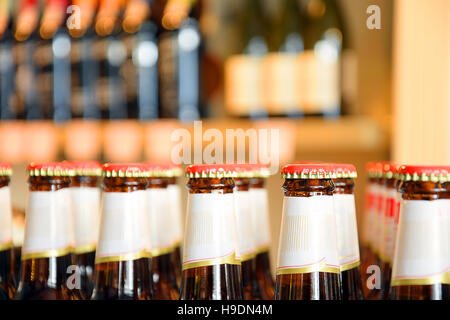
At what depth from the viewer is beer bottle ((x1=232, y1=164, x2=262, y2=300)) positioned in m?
0.72

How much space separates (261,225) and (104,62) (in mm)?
1320

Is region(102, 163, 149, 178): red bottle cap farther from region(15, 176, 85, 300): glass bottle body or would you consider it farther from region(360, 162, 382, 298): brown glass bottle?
region(360, 162, 382, 298): brown glass bottle

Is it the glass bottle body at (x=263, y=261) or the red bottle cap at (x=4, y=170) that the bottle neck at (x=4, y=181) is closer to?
the red bottle cap at (x=4, y=170)

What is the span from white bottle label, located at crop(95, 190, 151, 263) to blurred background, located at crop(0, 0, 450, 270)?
102 cm

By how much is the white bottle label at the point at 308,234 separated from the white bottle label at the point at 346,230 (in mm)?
80

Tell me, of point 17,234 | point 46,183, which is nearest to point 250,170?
point 46,183

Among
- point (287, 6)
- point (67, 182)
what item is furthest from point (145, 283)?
point (287, 6)

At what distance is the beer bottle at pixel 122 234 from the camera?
637 mm

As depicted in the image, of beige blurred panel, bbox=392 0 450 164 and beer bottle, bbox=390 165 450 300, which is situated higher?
beige blurred panel, bbox=392 0 450 164

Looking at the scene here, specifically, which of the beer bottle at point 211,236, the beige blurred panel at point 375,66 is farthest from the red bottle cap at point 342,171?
the beige blurred panel at point 375,66

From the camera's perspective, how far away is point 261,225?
2.56ft

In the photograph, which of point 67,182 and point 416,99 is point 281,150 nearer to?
point 416,99

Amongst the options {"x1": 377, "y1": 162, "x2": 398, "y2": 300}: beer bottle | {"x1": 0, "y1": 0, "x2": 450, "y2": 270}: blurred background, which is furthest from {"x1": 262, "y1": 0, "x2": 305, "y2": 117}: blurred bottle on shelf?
{"x1": 377, "y1": 162, "x2": 398, "y2": 300}: beer bottle
